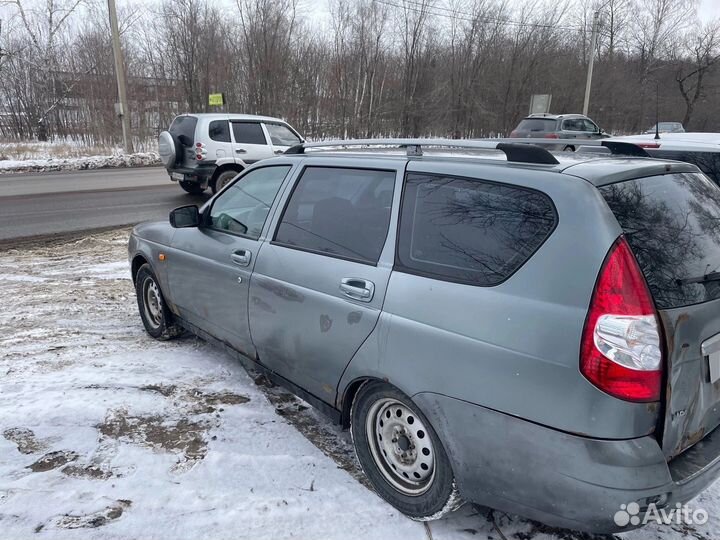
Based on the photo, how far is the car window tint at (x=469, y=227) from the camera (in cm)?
199

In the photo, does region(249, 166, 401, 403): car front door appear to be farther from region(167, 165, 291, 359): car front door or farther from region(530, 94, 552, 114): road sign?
region(530, 94, 552, 114): road sign

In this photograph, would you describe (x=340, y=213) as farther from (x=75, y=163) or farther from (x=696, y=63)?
(x=696, y=63)

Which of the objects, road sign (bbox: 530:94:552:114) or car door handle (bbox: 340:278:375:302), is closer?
car door handle (bbox: 340:278:375:302)

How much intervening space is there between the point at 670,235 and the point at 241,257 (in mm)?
2397

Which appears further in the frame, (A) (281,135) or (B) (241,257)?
(A) (281,135)

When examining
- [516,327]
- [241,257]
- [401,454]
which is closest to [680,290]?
[516,327]

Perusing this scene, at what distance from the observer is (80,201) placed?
12242 millimetres

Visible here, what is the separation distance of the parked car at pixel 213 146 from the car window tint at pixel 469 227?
10067mm

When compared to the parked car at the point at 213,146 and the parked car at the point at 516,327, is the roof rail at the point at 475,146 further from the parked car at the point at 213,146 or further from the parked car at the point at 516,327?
the parked car at the point at 213,146

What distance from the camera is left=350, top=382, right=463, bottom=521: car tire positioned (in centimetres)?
224

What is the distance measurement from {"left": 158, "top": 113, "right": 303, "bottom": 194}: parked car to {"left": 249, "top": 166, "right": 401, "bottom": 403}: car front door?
30.2 ft

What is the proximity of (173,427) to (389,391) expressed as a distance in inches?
60.8

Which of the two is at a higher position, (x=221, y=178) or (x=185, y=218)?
(x=185, y=218)

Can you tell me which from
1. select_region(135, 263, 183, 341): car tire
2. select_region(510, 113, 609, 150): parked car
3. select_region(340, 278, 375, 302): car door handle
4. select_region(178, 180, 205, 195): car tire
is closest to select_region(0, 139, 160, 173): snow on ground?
select_region(178, 180, 205, 195): car tire
